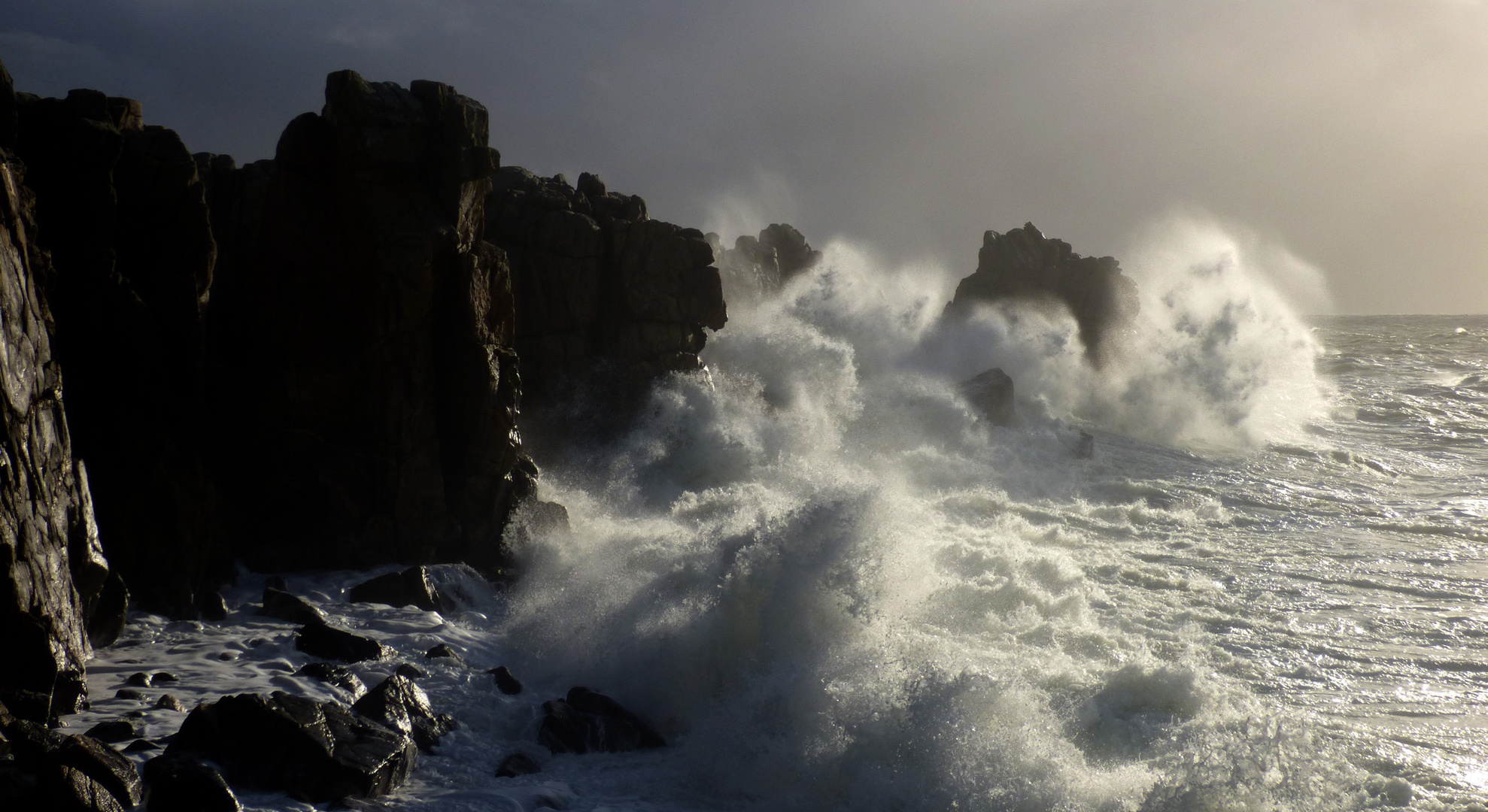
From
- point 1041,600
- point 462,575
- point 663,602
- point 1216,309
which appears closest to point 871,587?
point 663,602

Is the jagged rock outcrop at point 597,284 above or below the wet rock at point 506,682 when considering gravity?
above

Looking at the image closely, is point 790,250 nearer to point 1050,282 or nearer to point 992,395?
point 1050,282

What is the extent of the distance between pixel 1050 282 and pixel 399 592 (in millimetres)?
30721

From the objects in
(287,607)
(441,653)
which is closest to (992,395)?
A: (441,653)

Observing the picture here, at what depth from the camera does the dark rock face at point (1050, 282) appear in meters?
36.2

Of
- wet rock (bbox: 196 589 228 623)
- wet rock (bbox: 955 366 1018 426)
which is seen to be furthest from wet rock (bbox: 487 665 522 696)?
wet rock (bbox: 955 366 1018 426)

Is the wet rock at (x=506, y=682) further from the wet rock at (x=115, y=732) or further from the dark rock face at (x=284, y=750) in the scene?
the wet rock at (x=115, y=732)

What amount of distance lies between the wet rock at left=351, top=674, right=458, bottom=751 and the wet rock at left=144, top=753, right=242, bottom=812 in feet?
4.95

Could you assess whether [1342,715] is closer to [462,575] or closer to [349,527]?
[462,575]

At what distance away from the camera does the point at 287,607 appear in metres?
10.0

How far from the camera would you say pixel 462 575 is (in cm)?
1220

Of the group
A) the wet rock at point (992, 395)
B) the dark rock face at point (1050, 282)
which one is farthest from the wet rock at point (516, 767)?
the dark rock face at point (1050, 282)

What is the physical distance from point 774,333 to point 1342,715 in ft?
59.2

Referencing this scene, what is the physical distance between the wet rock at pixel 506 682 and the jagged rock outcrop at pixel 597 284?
9.07 metres
